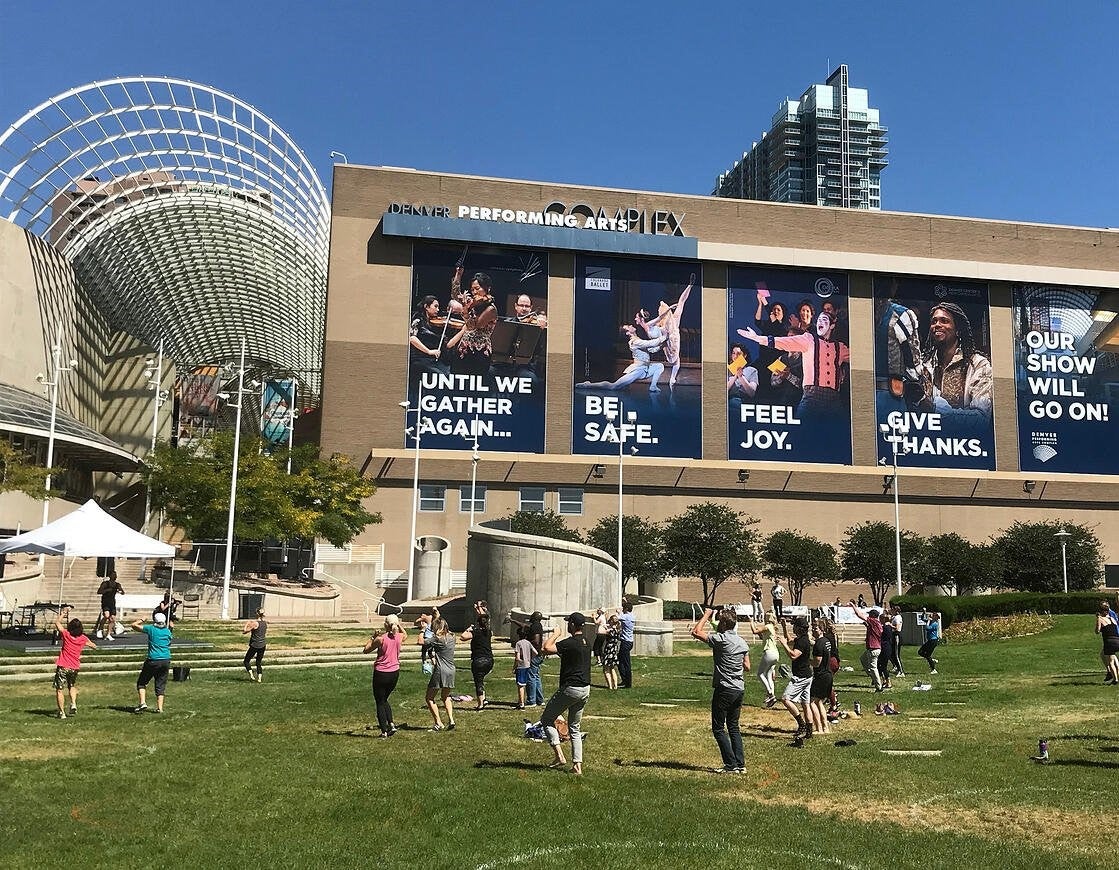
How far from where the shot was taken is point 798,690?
14188mm

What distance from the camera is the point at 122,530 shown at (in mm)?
27172

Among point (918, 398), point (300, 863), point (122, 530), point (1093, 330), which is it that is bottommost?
point (300, 863)

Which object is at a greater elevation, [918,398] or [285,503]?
[918,398]

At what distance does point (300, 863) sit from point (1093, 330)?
74.9 metres

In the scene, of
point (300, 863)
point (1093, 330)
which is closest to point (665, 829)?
point (300, 863)

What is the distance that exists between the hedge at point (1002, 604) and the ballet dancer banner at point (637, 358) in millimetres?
25945

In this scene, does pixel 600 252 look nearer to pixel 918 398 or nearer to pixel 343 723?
pixel 918 398

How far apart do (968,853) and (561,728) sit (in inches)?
215

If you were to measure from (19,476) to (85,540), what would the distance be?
20.4 m

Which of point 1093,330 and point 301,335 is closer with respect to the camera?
point 1093,330

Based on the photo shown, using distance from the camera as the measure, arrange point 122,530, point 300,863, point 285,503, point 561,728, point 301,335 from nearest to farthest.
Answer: point 300,863, point 561,728, point 122,530, point 285,503, point 301,335


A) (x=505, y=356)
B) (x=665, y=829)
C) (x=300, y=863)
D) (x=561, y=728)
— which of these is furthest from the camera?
(x=505, y=356)

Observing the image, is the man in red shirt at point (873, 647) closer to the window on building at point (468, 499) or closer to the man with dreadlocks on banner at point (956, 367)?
→ the window on building at point (468, 499)

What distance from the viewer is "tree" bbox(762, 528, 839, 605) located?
192 ft
